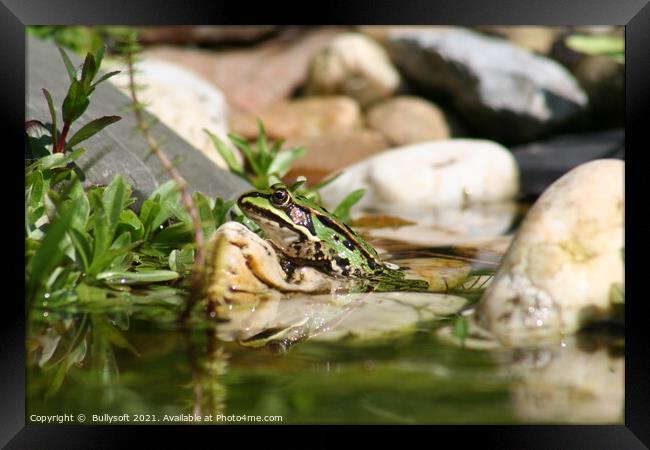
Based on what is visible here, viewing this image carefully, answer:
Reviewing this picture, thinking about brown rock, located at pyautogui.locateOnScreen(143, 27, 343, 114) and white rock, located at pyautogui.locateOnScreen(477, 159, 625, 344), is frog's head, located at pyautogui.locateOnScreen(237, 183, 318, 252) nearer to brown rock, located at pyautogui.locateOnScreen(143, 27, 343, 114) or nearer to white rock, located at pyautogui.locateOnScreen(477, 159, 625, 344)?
white rock, located at pyautogui.locateOnScreen(477, 159, 625, 344)

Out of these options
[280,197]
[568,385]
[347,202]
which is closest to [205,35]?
[347,202]

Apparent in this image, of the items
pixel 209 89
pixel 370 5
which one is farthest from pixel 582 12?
pixel 209 89

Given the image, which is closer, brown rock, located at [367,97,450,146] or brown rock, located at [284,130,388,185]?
brown rock, located at [284,130,388,185]

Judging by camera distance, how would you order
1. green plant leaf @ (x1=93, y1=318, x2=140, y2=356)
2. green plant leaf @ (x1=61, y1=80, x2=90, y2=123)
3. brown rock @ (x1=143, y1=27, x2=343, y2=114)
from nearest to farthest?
1. green plant leaf @ (x1=93, y1=318, x2=140, y2=356)
2. green plant leaf @ (x1=61, y1=80, x2=90, y2=123)
3. brown rock @ (x1=143, y1=27, x2=343, y2=114)

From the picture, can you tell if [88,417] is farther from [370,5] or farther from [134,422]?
[370,5]

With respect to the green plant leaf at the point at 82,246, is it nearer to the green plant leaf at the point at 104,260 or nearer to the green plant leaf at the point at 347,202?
the green plant leaf at the point at 104,260

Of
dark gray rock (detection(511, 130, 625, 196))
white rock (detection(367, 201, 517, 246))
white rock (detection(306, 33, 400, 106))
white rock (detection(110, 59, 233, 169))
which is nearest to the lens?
white rock (detection(367, 201, 517, 246))

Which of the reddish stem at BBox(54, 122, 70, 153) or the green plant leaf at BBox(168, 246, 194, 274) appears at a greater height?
the reddish stem at BBox(54, 122, 70, 153)

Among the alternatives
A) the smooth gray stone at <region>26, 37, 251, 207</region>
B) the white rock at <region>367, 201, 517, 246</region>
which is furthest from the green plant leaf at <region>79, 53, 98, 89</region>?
the white rock at <region>367, 201, 517, 246</region>

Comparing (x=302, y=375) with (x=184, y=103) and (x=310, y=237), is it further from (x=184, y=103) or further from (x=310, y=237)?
(x=184, y=103)
